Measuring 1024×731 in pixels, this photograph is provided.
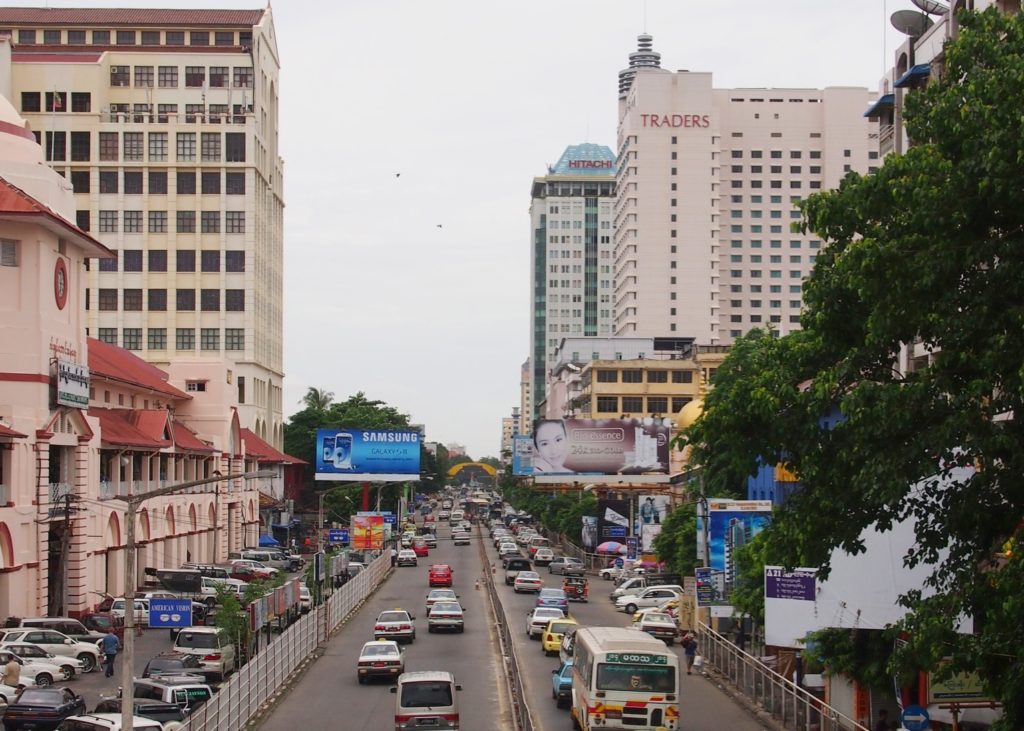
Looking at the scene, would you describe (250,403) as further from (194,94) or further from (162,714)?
(162,714)

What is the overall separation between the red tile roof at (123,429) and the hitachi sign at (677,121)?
8927cm

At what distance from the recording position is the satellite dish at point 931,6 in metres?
51.2

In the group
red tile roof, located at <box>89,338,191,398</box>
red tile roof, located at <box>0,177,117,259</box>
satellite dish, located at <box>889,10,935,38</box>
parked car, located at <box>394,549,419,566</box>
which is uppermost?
satellite dish, located at <box>889,10,935,38</box>

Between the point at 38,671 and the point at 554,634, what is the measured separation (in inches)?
620

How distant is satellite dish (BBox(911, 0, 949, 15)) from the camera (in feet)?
168

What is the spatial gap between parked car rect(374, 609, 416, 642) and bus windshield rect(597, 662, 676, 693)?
19.8 metres

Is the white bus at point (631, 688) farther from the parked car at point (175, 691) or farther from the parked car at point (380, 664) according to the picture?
the parked car at point (380, 664)

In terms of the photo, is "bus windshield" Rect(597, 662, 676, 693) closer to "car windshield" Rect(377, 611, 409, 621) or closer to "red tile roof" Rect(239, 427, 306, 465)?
"car windshield" Rect(377, 611, 409, 621)

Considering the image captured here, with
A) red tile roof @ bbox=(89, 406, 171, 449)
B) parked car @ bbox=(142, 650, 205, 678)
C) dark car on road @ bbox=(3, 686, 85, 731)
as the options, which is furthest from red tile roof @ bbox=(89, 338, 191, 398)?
dark car on road @ bbox=(3, 686, 85, 731)

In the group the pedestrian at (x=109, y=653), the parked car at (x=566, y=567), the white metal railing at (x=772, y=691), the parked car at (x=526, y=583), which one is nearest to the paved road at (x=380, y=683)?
the parked car at (x=526, y=583)

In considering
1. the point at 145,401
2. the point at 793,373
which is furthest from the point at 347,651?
the point at 145,401

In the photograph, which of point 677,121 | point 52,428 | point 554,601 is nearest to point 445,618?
point 554,601

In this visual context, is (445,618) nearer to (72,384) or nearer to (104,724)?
(72,384)

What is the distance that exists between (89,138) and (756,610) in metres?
78.7
